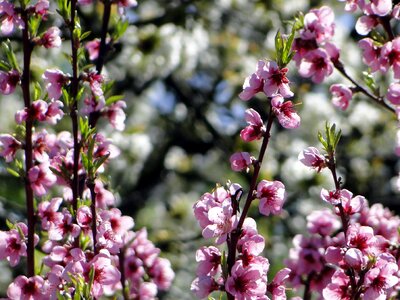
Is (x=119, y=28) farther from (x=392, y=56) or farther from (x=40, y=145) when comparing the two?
(x=392, y=56)

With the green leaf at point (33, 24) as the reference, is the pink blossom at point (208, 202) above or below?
below

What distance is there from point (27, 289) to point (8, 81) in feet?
1.27

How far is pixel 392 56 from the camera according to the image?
174 cm

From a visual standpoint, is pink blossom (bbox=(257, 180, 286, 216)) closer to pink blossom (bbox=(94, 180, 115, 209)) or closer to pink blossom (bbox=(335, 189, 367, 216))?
pink blossom (bbox=(335, 189, 367, 216))

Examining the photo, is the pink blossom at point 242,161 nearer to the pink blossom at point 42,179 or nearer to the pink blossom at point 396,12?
the pink blossom at point 42,179

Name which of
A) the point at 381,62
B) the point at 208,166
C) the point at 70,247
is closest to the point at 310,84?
the point at 208,166

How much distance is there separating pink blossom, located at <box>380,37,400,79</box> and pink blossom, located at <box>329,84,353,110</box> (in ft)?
0.65

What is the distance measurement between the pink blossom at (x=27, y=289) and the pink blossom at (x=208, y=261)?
0.28 m

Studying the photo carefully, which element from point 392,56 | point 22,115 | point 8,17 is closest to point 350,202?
point 392,56

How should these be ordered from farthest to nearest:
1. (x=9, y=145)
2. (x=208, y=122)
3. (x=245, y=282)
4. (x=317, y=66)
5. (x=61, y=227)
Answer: (x=208, y=122) < (x=317, y=66) < (x=9, y=145) < (x=61, y=227) < (x=245, y=282)

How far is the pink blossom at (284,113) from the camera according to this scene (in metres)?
1.40

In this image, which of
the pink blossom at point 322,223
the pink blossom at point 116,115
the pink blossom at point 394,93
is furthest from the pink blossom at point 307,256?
the pink blossom at point 116,115

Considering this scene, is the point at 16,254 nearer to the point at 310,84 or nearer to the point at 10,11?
the point at 10,11

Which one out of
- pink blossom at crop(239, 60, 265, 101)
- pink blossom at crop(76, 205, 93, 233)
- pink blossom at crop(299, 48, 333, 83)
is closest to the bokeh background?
pink blossom at crop(299, 48, 333, 83)
